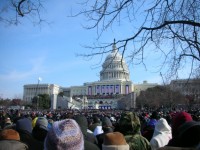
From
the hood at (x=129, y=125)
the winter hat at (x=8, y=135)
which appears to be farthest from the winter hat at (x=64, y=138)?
the hood at (x=129, y=125)

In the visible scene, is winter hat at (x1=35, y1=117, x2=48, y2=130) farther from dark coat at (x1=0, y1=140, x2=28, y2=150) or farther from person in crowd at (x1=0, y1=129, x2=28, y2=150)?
dark coat at (x1=0, y1=140, x2=28, y2=150)

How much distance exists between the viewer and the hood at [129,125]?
4273mm

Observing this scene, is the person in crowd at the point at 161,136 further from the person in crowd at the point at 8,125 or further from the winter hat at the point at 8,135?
the person in crowd at the point at 8,125

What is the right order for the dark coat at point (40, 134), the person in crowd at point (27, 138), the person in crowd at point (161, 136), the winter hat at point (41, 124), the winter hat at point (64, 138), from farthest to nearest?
the winter hat at point (41, 124) < the dark coat at point (40, 134) < the person in crowd at point (161, 136) < the person in crowd at point (27, 138) < the winter hat at point (64, 138)

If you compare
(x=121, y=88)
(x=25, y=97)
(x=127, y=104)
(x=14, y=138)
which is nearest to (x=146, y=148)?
(x=14, y=138)

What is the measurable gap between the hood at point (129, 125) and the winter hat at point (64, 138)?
186cm

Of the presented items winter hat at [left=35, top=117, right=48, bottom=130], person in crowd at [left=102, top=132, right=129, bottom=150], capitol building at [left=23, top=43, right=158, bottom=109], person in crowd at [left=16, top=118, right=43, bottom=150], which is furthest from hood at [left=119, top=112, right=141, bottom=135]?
capitol building at [left=23, top=43, right=158, bottom=109]

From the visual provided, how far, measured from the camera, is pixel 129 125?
169 inches

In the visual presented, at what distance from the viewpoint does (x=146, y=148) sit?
13.1 ft

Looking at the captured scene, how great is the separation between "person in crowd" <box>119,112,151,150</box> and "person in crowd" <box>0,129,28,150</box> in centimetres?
136

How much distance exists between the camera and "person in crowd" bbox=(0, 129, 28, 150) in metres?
3.46

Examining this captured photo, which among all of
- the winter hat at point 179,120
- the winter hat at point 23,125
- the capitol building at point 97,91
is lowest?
the winter hat at point 23,125

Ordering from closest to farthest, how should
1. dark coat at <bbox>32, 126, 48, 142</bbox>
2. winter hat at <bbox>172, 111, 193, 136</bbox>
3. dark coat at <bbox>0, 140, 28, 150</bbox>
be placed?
1. dark coat at <bbox>0, 140, 28, 150</bbox>
2. winter hat at <bbox>172, 111, 193, 136</bbox>
3. dark coat at <bbox>32, 126, 48, 142</bbox>

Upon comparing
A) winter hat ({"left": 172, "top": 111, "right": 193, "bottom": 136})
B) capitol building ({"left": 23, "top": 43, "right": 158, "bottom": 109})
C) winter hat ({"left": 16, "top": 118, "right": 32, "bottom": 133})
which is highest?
capitol building ({"left": 23, "top": 43, "right": 158, "bottom": 109})
